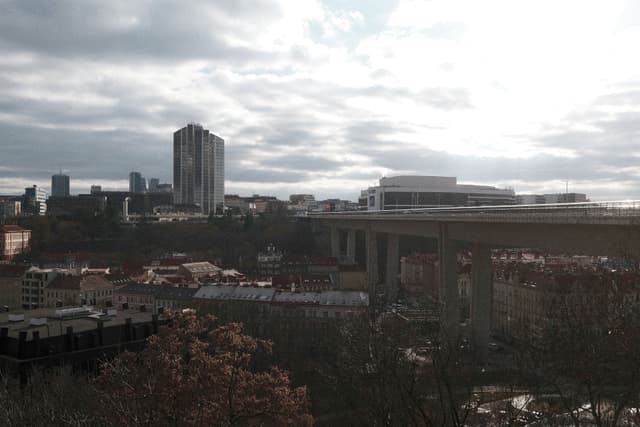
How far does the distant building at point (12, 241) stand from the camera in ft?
266

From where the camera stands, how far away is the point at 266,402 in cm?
973

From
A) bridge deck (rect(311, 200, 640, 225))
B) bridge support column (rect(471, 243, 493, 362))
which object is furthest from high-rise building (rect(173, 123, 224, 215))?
bridge deck (rect(311, 200, 640, 225))

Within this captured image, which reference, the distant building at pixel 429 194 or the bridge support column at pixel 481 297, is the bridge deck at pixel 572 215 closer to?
the bridge support column at pixel 481 297

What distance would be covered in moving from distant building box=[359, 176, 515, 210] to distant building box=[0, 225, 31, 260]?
61029 mm

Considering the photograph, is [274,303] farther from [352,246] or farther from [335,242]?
[335,242]

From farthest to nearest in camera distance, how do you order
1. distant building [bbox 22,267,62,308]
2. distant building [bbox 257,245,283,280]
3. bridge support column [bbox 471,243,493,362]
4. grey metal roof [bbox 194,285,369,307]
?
distant building [bbox 257,245,283,280], distant building [bbox 22,267,62,308], grey metal roof [bbox 194,285,369,307], bridge support column [bbox 471,243,493,362]

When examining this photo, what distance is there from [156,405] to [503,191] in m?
109

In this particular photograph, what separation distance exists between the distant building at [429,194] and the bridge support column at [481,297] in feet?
217

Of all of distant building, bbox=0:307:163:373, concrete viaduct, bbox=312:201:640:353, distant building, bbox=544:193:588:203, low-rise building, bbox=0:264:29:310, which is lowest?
low-rise building, bbox=0:264:29:310

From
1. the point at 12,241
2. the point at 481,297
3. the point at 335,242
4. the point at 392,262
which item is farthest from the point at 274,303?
the point at 12,241

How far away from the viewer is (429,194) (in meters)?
104

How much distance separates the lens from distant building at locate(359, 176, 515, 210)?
103 meters

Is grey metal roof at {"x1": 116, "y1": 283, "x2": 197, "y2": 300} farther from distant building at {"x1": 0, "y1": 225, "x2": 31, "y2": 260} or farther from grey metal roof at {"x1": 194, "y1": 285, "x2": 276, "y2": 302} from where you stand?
distant building at {"x1": 0, "y1": 225, "x2": 31, "y2": 260}

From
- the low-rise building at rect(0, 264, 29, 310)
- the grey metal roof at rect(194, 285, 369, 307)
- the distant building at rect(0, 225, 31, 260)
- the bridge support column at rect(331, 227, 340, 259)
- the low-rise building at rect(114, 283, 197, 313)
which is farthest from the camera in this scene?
the bridge support column at rect(331, 227, 340, 259)
